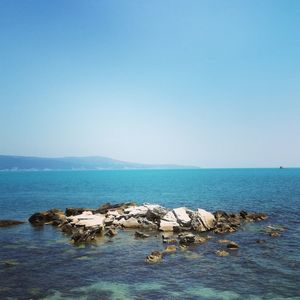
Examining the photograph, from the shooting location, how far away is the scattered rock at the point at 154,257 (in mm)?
34656

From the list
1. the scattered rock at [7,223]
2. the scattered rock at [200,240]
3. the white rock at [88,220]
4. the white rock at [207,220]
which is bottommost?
the scattered rock at [7,223]

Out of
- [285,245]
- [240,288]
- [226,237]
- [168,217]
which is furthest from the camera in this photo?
[168,217]

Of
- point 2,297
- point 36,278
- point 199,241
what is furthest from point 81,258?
point 199,241

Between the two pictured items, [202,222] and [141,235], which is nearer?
[141,235]

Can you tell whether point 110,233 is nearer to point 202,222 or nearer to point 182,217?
point 182,217

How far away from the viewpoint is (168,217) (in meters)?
53.2

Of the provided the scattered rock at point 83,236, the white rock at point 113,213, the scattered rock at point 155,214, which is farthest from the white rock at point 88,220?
the scattered rock at point 155,214

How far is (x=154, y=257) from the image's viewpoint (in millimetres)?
35156

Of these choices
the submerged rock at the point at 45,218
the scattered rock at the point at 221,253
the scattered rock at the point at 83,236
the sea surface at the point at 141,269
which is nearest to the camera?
the sea surface at the point at 141,269

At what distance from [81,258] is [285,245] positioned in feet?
80.8

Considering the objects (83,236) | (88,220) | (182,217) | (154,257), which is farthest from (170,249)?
(88,220)

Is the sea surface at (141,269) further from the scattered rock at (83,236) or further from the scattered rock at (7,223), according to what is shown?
the scattered rock at (7,223)

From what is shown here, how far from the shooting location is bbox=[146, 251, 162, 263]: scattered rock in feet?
114

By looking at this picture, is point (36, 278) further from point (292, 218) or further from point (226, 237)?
point (292, 218)
